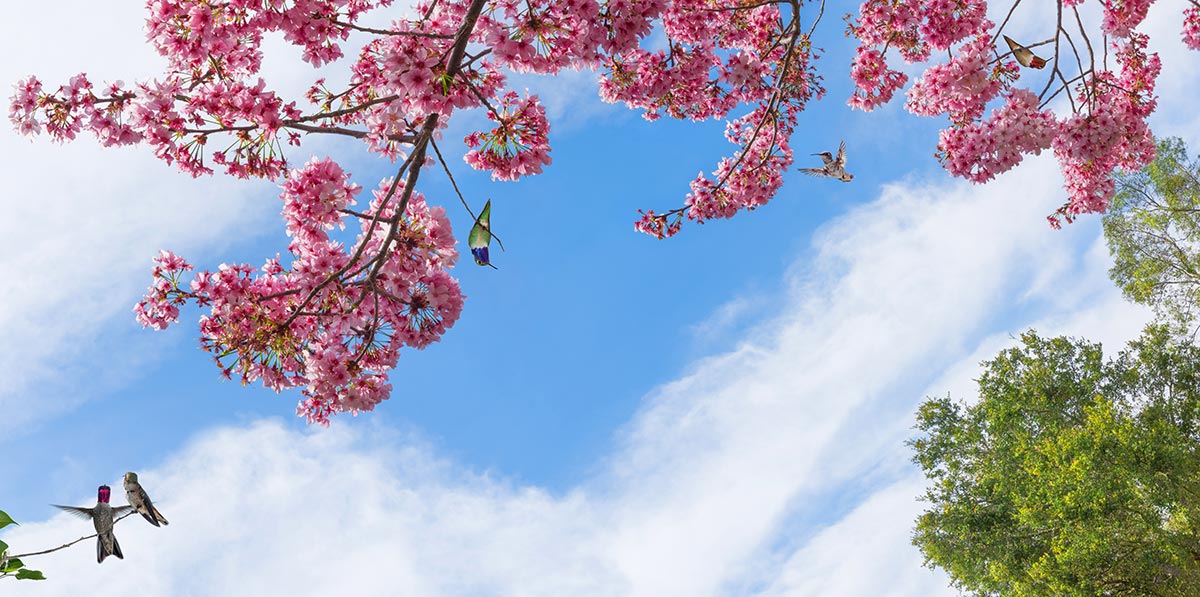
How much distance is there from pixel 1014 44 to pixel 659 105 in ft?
11.5

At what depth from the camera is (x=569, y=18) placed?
5.89 meters

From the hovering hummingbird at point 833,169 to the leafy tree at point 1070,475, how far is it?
1089 cm

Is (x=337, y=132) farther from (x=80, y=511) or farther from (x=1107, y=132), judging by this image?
(x=1107, y=132)

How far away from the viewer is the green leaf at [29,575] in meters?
2.73

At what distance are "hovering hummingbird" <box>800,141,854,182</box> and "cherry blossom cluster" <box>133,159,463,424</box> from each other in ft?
17.0

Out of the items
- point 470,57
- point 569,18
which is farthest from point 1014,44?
point 470,57

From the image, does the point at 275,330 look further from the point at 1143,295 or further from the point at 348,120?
the point at 1143,295

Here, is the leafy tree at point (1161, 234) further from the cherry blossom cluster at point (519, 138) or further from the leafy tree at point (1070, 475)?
the cherry blossom cluster at point (519, 138)

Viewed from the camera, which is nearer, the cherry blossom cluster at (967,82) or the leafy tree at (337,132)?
the leafy tree at (337,132)

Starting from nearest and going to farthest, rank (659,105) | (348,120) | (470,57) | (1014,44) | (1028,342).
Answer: (470,57), (348,120), (1014,44), (659,105), (1028,342)

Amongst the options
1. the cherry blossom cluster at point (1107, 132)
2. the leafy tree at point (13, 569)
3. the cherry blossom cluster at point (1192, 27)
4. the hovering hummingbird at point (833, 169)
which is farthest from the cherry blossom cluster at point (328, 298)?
the cherry blossom cluster at point (1192, 27)

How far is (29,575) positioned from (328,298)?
133 inches

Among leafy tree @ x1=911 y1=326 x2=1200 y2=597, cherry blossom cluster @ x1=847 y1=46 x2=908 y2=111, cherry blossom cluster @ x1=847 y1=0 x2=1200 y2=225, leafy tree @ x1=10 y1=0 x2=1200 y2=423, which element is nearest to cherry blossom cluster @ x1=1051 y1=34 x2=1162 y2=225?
cherry blossom cluster @ x1=847 y1=0 x2=1200 y2=225

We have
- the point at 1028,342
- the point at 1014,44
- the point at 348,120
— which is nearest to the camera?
the point at 348,120
